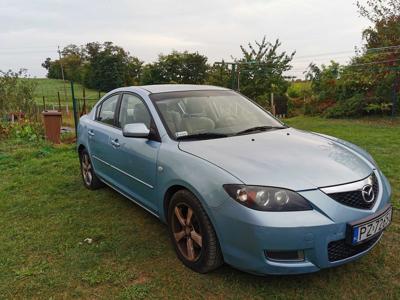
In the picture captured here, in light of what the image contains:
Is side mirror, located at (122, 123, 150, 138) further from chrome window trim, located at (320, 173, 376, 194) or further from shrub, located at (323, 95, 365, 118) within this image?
shrub, located at (323, 95, 365, 118)

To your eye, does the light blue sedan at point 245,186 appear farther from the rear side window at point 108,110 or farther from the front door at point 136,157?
the rear side window at point 108,110

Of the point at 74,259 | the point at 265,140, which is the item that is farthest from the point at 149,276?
the point at 265,140

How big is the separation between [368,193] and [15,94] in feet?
34.8

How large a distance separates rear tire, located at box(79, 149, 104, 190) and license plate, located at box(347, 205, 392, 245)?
3572 mm

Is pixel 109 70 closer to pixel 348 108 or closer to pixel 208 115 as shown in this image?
pixel 348 108

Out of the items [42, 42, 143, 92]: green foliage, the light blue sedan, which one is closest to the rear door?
the light blue sedan

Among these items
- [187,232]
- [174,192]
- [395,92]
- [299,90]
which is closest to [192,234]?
[187,232]

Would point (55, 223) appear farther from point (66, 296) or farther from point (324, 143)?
point (324, 143)

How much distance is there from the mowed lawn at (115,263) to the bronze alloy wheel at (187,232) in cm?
15

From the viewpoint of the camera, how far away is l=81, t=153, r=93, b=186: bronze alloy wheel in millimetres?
5061

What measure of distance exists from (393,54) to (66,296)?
47.9 ft

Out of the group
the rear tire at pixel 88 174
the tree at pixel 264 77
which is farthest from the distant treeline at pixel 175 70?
the rear tire at pixel 88 174

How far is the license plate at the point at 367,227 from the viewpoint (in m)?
2.33

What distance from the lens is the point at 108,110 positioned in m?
4.50
